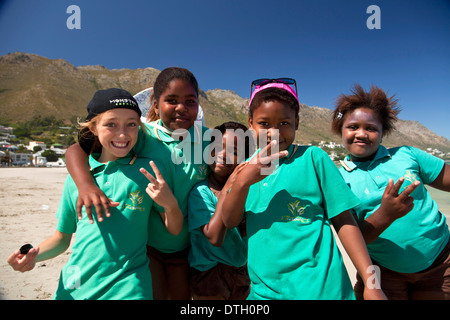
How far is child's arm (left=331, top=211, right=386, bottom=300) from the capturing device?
151cm

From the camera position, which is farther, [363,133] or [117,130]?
[363,133]

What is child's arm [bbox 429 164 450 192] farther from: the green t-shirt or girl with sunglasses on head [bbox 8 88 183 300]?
girl with sunglasses on head [bbox 8 88 183 300]

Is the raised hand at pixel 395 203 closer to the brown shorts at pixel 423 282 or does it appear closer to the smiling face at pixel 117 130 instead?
the brown shorts at pixel 423 282

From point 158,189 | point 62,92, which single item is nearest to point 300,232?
point 158,189

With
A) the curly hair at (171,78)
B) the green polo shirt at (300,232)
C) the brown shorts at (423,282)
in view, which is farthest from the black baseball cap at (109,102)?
the brown shorts at (423,282)

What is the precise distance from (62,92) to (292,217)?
137 metres

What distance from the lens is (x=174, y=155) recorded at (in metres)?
2.36

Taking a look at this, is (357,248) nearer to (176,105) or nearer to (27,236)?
(176,105)

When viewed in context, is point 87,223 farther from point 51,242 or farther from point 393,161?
point 393,161

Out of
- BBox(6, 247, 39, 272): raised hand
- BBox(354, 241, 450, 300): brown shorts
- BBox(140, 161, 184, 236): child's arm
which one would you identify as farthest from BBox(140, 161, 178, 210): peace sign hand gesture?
BBox(354, 241, 450, 300): brown shorts

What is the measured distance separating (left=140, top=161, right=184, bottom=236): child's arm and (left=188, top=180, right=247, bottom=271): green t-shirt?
0.55 feet

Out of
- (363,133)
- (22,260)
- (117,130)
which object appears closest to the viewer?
(22,260)

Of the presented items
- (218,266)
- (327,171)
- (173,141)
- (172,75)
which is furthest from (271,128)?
(218,266)

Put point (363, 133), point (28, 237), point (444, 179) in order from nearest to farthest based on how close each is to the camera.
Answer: point (444, 179)
point (363, 133)
point (28, 237)
